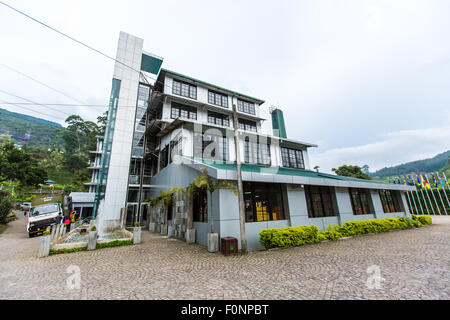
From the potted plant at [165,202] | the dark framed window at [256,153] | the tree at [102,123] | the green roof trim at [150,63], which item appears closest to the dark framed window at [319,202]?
the dark framed window at [256,153]

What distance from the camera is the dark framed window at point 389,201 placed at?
17.4m

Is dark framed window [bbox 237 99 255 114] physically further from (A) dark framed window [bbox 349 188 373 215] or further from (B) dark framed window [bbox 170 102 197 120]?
(A) dark framed window [bbox 349 188 373 215]

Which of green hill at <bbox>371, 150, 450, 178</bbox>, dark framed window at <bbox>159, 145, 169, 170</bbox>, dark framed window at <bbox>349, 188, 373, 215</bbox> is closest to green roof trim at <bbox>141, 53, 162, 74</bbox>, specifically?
dark framed window at <bbox>159, 145, 169, 170</bbox>

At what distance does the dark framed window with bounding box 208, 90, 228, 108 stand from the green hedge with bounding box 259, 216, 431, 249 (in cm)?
1720

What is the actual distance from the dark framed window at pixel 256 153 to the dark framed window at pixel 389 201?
36.8 ft

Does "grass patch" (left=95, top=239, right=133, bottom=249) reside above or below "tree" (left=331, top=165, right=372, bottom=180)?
below

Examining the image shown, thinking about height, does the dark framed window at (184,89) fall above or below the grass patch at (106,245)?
above

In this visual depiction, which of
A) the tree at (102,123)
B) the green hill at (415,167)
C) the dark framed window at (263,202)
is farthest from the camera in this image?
the green hill at (415,167)

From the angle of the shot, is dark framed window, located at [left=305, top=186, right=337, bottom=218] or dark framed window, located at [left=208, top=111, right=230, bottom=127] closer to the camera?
dark framed window, located at [left=305, top=186, right=337, bottom=218]

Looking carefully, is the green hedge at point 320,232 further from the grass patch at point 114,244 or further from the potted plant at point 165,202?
the grass patch at point 114,244

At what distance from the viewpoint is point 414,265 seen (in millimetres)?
6008

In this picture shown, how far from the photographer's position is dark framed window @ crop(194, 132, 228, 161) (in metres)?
15.5
